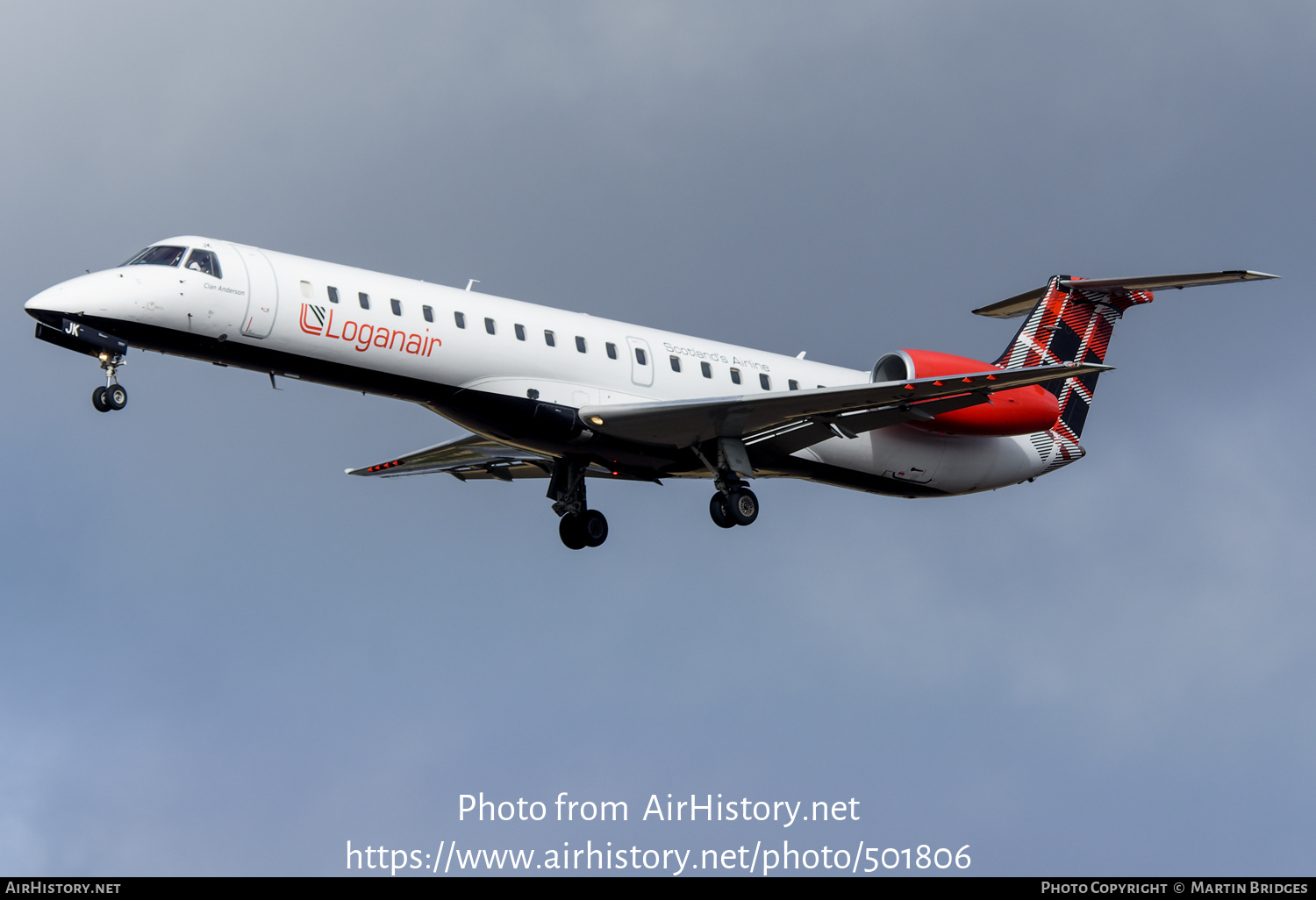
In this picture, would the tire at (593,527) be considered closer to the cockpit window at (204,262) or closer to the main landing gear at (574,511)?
the main landing gear at (574,511)

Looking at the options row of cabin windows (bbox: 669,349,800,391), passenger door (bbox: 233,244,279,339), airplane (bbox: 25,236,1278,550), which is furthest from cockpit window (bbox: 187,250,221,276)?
row of cabin windows (bbox: 669,349,800,391)

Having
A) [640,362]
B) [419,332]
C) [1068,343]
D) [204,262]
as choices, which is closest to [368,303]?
[419,332]

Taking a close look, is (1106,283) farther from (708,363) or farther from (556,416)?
(556,416)

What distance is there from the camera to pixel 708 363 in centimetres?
2675

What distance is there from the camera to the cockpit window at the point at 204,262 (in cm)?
2220

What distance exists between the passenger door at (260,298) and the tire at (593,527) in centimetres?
743

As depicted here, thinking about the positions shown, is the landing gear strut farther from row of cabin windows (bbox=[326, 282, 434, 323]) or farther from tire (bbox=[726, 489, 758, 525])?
row of cabin windows (bbox=[326, 282, 434, 323])

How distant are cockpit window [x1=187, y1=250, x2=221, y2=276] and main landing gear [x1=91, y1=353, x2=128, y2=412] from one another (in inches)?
70.4

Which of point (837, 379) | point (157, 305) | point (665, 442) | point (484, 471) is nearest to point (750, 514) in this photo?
point (665, 442)

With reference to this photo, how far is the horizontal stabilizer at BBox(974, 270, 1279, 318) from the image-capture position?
26.2 meters

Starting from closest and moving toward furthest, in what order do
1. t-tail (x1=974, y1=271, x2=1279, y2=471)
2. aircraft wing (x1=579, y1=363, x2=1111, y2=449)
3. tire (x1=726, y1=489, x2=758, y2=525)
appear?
aircraft wing (x1=579, y1=363, x2=1111, y2=449) < tire (x1=726, y1=489, x2=758, y2=525) < t-tail (x1=974, y1=271, x2=1279, y2=471)

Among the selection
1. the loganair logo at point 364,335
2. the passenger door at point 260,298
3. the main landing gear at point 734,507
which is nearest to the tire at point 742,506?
the main landing gear at point 734,507

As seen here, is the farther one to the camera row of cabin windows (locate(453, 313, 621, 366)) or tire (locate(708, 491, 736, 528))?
tire (locate(708, 491, 736, 528))

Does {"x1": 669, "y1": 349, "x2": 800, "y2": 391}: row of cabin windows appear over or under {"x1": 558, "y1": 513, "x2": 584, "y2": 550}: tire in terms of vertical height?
over
